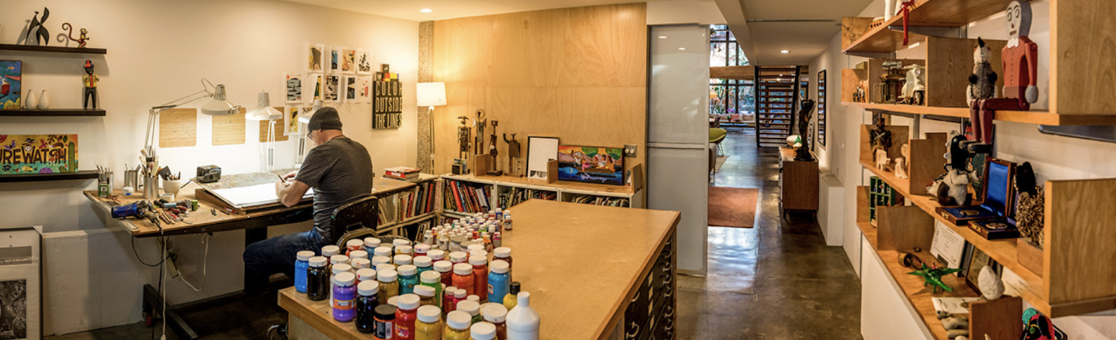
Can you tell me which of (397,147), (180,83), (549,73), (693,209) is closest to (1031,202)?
(693,209)

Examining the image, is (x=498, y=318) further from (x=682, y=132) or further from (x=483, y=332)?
(x=682, y=132)

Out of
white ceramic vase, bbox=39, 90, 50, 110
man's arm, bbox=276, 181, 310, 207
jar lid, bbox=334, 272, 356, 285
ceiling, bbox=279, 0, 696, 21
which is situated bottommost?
jar lid, bbox=334, 272, 356, 285

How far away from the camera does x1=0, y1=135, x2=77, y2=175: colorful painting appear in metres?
4.21

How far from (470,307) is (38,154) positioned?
4072 millimetres

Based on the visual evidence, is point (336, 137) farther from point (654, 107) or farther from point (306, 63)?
point (654, 107)

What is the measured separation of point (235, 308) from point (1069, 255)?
16.6 ft

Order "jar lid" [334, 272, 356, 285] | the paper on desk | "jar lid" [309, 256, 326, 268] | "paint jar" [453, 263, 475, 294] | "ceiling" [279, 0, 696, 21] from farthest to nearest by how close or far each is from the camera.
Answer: "ceiling" [279, 0, 696, 21], the paper on desk, "jar lid" [309, 256, 326, 268], "paint jar" [453, 263, 475, 294], "jar lid" [334, 272, 356, 285]

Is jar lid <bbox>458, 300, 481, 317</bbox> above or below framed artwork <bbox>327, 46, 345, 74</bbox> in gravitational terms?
below

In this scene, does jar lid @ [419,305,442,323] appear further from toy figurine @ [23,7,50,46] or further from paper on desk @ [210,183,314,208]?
toy figurine @ [23,7,50,46]

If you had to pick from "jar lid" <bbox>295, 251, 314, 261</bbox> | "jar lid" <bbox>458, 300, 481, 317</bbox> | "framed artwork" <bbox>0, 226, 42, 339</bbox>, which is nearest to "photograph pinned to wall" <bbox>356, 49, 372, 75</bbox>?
"framed artwork" <bbox>0, 226, 42, 339</bbox>

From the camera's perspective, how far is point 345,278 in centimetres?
199

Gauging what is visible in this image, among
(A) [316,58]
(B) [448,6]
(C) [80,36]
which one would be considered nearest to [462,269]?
(C) [80,36]

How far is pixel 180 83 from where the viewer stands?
4.91 m

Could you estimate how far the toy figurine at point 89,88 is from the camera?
14.4 ft
